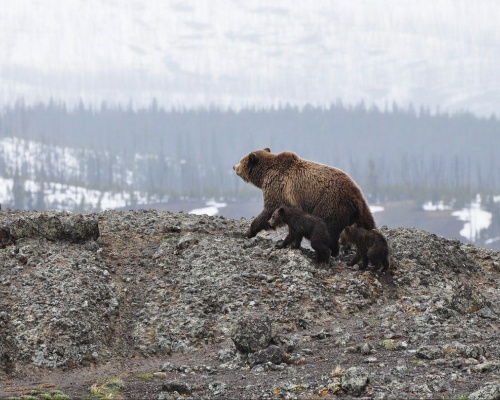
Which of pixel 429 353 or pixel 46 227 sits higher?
pixel 46 227

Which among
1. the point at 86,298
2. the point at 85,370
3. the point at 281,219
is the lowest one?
the point at 85,370

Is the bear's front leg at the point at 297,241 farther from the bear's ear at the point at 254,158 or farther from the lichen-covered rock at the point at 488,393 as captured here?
the lichen-covered rock at the point at 488,393

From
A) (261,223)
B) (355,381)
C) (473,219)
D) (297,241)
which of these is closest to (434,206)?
(473,219)

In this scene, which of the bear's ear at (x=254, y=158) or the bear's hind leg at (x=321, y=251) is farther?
the bear's ear at (x=254, y=158)

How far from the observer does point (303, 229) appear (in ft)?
49.6

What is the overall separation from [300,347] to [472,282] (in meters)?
6.46

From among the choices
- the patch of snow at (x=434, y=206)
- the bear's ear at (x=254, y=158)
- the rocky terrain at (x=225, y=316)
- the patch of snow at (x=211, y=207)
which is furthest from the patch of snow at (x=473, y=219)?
the rocky terrain at (x=225, y=316)

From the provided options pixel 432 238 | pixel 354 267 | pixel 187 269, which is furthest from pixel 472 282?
pixel 187 269

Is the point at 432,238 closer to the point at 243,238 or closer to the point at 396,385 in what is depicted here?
the point at 243,238

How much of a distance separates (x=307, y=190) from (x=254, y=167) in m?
1.99

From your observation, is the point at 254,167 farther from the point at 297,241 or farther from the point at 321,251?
the point at 321,251

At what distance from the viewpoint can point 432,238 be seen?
56.4 ft

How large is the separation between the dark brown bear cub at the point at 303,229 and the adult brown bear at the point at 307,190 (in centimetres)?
45

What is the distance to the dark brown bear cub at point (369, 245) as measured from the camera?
1484 cm
